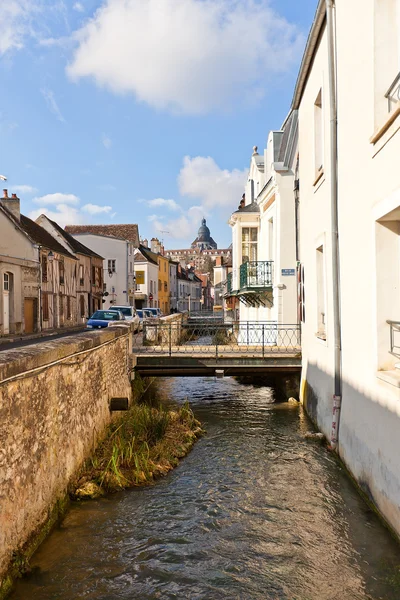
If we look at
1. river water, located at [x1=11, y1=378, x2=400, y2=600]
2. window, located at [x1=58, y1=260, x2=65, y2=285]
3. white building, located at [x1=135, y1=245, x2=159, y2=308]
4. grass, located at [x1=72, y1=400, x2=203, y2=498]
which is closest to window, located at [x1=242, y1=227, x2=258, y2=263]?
grass, located at [x1=72, y1=400, x2=203, y2=498]

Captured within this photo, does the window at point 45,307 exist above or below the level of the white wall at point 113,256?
below

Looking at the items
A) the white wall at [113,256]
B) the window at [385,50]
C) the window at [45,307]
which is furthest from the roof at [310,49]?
the white wall at [113,256]

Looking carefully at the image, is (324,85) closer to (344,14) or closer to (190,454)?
(344,14)

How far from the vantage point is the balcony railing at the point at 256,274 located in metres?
17.6

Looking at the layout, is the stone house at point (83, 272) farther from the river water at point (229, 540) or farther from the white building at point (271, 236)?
the river water at point (229, 540)

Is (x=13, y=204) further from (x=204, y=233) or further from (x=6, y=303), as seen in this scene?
(x=204, y=233)

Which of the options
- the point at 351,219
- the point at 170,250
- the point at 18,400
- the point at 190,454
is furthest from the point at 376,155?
the point at 170,250

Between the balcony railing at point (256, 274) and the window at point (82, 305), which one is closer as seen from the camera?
the balcony railing at point (256, 274)

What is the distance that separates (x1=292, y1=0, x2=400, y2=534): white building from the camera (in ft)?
18.7

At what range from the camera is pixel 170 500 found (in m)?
6.98

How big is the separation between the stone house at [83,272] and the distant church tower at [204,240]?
128228 millimetres

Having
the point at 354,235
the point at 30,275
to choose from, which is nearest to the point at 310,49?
the point at 354,235

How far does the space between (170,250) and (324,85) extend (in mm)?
158839

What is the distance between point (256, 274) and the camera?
59.1 feet
